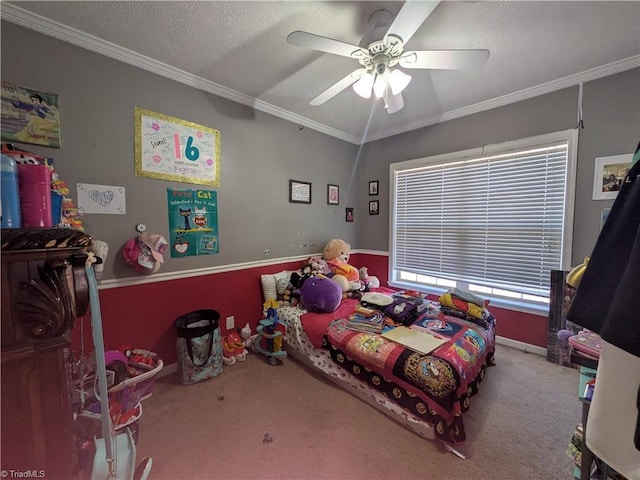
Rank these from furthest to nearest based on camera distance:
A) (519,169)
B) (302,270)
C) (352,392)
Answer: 1. (302,270)
2. (519,169)
3. (352,392)

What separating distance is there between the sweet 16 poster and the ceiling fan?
4.87 feet

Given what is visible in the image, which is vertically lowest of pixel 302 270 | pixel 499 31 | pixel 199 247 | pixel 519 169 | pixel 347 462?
pixel 347 462

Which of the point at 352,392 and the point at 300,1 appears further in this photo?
the point at 352,392

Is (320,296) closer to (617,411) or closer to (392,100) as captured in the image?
(392,100)

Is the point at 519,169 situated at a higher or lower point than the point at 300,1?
lower

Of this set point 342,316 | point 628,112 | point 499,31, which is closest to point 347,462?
point 342,316

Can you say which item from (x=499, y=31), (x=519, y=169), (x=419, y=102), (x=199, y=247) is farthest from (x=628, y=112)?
(x=199, y=247)

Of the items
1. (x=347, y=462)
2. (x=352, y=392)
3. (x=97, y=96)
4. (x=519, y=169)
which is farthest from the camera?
(x=519, y=169)

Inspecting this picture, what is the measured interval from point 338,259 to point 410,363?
1.64 m

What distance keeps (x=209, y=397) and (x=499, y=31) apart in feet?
10.7

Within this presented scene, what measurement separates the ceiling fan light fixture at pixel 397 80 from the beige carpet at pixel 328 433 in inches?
88.2

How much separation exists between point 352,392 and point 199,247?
1.78 metres

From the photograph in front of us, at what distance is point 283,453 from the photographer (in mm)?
1412

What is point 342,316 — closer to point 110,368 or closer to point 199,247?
point 199,247
